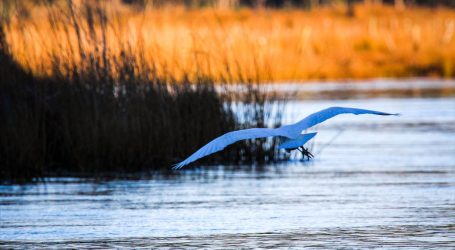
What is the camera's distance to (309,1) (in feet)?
183

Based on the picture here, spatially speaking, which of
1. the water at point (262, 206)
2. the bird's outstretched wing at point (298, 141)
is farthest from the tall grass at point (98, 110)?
the bird's outstretched wing at point (298, 141)

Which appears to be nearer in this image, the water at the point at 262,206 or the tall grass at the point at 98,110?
the water at the point at 262,206

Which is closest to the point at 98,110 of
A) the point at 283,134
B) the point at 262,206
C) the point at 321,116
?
the point at 262,206

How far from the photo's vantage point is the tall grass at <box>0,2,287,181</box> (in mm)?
10820

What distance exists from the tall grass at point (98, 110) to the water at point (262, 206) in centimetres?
45

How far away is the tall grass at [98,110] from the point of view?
35.5ft

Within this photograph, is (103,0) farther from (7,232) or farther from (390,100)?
(390,100)

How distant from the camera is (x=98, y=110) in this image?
1091 centimetres

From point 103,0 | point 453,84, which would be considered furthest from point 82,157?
point 453,84

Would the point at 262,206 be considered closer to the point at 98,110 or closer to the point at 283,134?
the point at 283,134

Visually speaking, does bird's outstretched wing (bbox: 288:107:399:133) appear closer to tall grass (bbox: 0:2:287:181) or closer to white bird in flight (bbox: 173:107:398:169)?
white bird in flight (bbox: 173:107:398:169)

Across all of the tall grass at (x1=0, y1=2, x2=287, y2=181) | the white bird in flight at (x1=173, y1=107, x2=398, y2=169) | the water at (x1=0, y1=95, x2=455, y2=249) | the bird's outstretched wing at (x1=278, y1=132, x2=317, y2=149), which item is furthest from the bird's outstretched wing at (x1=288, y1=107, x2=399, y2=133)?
the tall grass at (x1=0, y1=2, x2=287, y2=181)

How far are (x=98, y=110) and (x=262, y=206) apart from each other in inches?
108

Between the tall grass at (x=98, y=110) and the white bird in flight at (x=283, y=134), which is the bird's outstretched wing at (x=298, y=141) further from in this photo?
the tall grass at (x=98, y=110)
